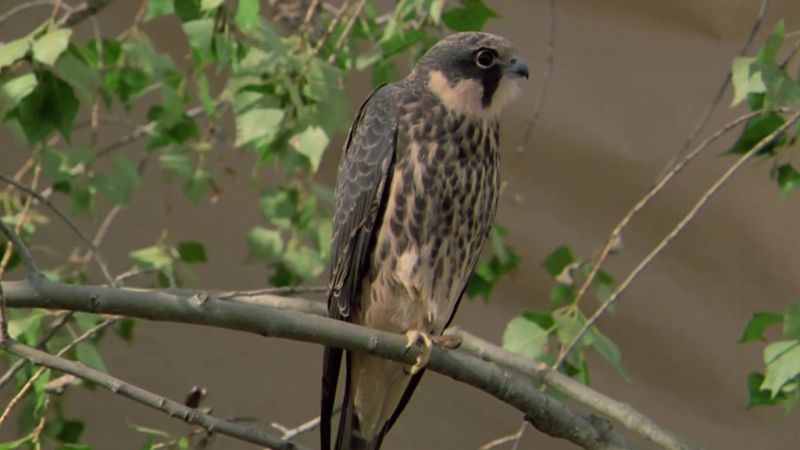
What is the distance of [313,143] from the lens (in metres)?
2.85

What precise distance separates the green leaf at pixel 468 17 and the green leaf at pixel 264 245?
725 millimetres

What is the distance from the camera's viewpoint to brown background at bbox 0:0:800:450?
4266 mm

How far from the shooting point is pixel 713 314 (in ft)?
14.1

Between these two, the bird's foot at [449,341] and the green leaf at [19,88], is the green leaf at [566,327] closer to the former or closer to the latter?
the bird's foot at [449,341]

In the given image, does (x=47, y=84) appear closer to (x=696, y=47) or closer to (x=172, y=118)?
(x=172, y=118)

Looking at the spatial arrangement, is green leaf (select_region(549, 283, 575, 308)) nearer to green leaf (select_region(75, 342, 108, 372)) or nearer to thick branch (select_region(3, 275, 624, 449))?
thick branch (select_region(3, 275, 624, 449))

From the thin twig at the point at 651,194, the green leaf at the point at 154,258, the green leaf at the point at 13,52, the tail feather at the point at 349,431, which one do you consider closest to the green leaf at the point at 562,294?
the thin twig at the point at 651,194

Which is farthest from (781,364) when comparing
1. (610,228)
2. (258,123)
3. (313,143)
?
(610,228)

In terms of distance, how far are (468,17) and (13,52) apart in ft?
3.30

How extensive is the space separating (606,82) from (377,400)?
5.19ft

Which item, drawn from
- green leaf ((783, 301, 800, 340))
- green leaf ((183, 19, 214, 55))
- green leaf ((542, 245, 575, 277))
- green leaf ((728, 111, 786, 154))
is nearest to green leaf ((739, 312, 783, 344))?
green leaf ((783, 301, 800, 340))

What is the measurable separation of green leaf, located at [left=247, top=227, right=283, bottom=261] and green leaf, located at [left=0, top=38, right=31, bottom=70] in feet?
3.44

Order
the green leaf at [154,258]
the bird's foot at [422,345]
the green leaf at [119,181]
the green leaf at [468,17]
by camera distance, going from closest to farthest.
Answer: the bird's foot at [422,345] → the green leaf at [468,17] → the green leaf at [119,181] → the green leaf at [154,258]

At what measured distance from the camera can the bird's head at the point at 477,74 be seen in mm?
2947
